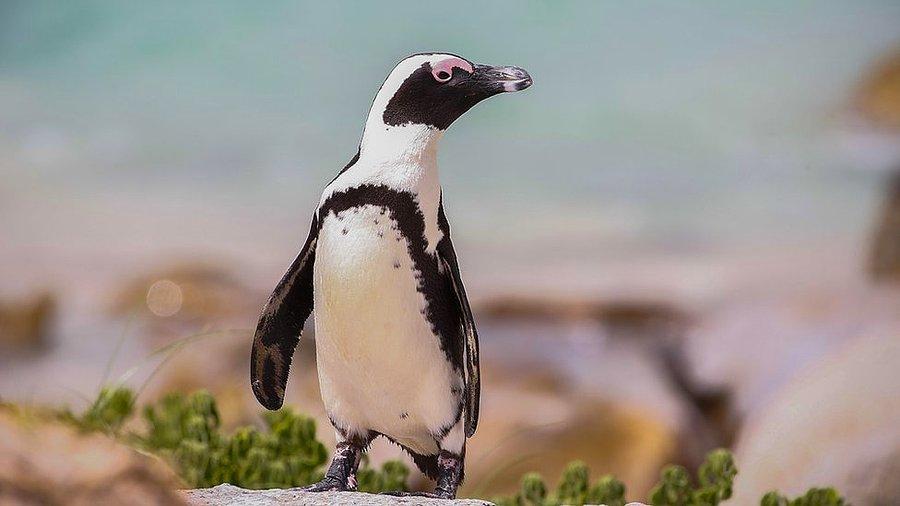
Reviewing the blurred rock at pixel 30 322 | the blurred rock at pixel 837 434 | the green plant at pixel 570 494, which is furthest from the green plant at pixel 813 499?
the blurred rock at pixel 30 322

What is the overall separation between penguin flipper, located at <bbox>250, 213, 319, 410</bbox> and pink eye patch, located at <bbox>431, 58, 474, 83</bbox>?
30 cm

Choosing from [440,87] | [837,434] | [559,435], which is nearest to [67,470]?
[440,87]

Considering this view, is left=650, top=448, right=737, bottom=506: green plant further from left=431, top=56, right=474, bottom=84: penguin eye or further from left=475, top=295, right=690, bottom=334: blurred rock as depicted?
left=475, top=295, right=690, bottom=334: blurred rock

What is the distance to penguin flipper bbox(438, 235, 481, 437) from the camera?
124 centimetres

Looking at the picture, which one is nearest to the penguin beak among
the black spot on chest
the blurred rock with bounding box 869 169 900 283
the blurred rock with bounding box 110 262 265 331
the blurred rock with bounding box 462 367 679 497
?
the black spot on chest

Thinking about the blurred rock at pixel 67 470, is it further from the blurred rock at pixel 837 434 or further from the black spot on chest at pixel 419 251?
the blurred rock at pixel 837 434

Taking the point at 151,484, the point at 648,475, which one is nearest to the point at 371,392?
the point at 151,484

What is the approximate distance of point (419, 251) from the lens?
1.23m

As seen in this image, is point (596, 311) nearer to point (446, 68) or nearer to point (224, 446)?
point (224, 446)

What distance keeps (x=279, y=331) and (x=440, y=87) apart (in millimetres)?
390

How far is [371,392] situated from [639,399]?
190cm

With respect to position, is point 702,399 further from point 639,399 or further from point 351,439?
point 351,439

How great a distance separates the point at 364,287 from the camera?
1.21 meters

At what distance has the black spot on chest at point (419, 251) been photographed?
1219mm
